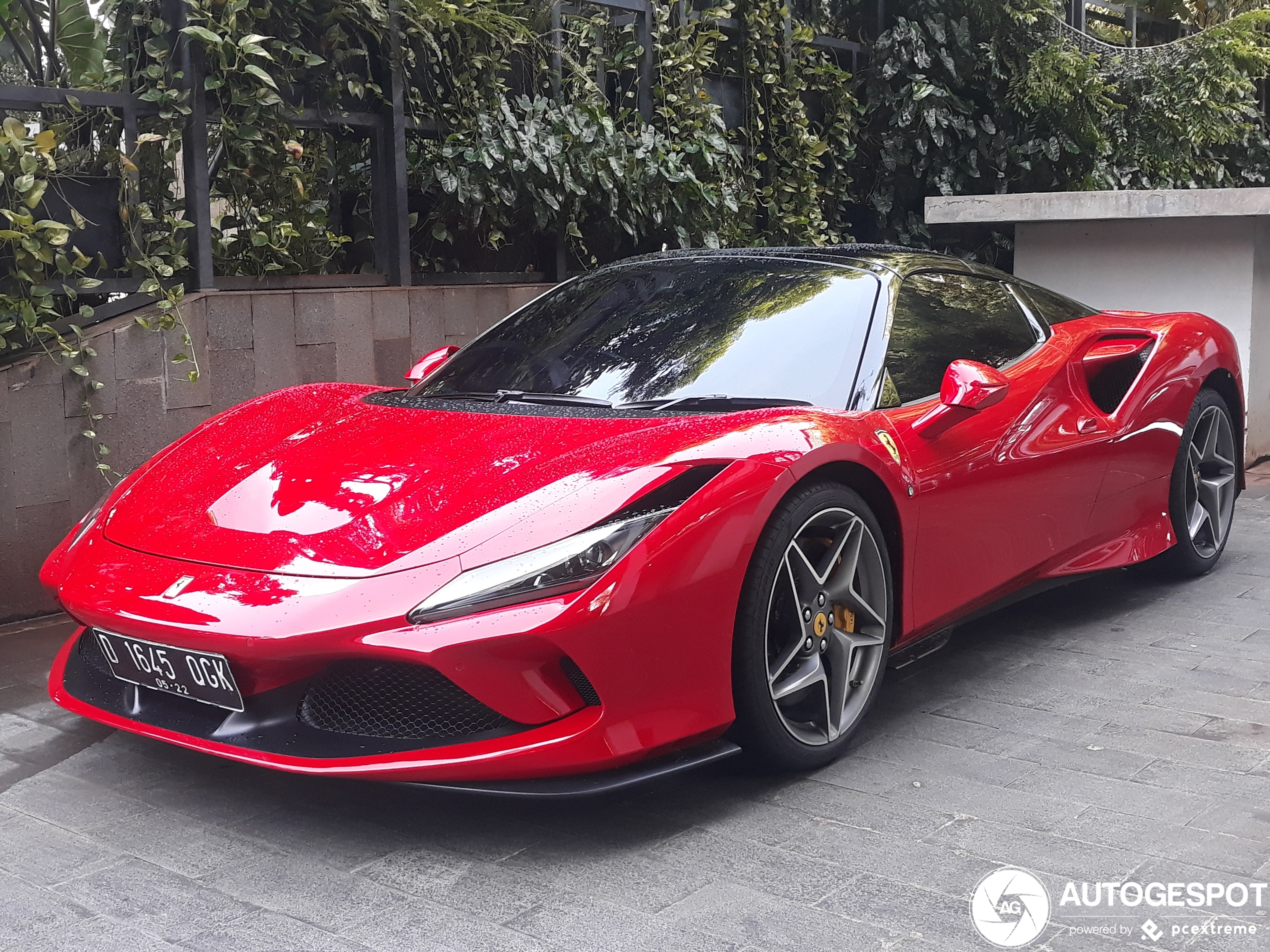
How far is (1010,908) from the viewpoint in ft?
7.84

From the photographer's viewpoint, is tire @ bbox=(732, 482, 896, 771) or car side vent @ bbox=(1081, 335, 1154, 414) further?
car side vent @ bbox=(1081, 335, 1154, 414)

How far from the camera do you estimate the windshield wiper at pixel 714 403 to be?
3219 millimetres

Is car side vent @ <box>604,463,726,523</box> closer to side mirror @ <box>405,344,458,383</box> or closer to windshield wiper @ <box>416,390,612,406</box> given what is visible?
windshield wiper @ <box>416,390,612,406</box>

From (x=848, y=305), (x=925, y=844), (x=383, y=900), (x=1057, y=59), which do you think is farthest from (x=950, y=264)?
(x=1057, y=59)

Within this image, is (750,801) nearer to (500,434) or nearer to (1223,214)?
(500,434)

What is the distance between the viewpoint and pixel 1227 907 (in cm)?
239

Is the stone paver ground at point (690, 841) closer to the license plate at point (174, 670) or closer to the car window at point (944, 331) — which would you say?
the license plate at point (174, 670)

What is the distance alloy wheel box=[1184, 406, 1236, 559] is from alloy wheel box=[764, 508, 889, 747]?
2088 millimetres

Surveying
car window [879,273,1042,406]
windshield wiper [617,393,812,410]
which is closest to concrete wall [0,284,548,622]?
windshield wiper [617,393,812,410]

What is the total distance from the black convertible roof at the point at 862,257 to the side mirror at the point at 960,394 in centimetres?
46

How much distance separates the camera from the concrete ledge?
6445 millimetres

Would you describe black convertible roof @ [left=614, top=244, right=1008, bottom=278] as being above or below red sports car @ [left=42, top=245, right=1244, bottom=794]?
above

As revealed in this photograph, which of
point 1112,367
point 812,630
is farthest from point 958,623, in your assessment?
point 1112,367

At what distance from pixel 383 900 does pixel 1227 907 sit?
156 cm
